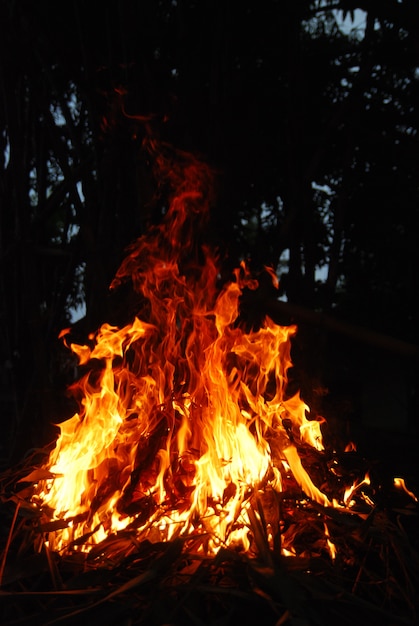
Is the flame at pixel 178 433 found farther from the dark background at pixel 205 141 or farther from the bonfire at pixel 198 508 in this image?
the dark background at pixel 205 141

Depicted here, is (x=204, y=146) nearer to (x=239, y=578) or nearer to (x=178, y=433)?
(x=178, y=433)

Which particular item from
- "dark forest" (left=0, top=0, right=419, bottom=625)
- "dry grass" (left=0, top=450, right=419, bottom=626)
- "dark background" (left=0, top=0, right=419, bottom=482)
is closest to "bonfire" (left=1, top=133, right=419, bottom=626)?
"dry grass" (left=0, top=450, right=419, bottom=626)

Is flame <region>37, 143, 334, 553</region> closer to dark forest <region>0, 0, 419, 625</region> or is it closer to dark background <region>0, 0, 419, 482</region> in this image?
dark forest <region>0, 0, 419, 625</region>

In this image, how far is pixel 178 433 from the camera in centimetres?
199

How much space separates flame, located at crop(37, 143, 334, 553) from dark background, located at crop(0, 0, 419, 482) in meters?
0.62

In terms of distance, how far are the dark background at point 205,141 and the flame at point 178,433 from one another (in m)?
0.62

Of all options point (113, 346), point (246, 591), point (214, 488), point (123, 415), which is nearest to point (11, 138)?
point (113, 346)

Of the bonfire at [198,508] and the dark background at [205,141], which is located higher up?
the dark background at [205,141]

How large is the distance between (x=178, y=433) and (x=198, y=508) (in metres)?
0.33

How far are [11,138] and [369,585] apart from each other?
3064mm

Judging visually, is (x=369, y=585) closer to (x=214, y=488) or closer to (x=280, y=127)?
(x=214, y=488)

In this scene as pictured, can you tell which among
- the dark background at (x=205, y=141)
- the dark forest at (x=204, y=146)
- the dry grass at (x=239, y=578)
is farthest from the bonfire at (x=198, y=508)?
the dark background at (x=205, y=141)

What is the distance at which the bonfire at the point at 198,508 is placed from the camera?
1352 mm

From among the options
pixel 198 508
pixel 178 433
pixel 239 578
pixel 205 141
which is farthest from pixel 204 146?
pixel 239 578
